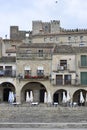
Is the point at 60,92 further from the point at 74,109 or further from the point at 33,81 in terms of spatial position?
the point at 74,109

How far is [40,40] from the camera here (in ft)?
342

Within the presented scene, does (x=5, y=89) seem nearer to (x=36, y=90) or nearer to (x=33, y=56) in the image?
(x=36, y=90)

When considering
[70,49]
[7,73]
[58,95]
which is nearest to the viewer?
[58,95]

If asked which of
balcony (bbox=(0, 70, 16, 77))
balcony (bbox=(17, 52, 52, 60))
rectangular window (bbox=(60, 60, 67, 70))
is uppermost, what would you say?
balcony (bbox=(17, 52, 52, 60))

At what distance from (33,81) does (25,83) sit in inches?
44.7

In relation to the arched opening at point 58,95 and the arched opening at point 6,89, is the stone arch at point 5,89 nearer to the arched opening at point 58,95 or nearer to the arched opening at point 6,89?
the arched opening at point 6,89

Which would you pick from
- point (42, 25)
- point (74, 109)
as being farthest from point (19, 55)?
point (42, 25)

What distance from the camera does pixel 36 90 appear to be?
8150cm

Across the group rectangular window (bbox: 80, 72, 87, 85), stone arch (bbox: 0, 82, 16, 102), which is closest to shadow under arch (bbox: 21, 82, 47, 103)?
stone arch (bbox: 0, 82, 16, 102)

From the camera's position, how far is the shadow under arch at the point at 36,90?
8088cm

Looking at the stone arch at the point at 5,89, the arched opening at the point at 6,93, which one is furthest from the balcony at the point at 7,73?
the arched opening at the point at 6,93

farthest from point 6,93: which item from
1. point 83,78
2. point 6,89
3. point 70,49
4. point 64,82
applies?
point 83,78

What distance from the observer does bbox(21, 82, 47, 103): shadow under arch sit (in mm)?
80875

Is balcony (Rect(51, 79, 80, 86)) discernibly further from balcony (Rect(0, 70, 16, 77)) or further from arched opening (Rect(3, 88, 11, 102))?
arched opening (Rect(3, 88, 11, 102))
